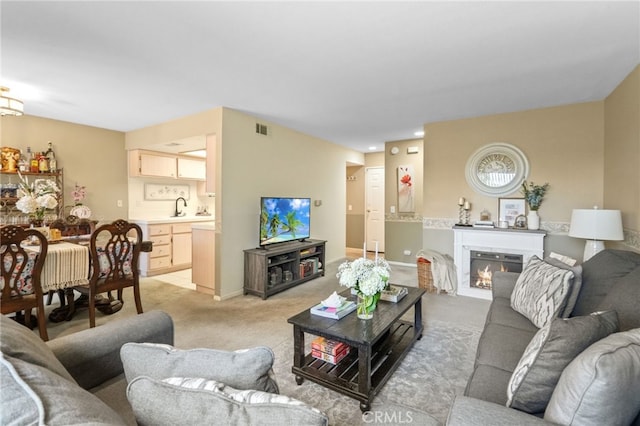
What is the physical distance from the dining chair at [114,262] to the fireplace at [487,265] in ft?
13.5

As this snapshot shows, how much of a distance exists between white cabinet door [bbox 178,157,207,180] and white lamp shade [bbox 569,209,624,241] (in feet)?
19.1

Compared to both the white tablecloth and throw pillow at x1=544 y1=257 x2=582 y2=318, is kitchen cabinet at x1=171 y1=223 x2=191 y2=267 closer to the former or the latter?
Result: the white tablecloth

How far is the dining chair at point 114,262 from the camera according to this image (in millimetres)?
2820

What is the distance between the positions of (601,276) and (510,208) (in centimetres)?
237

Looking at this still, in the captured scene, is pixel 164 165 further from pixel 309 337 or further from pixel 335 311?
Result: pixel 335 311

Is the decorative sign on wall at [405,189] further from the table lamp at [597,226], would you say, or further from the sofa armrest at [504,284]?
the sofa armrest at [504,284]

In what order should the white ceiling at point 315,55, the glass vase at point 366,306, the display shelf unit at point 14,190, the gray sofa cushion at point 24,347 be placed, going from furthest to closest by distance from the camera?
the display shelf unit at point 14,190, the glass vase at point 366,306, the white ceiling at point 315,55, the gray sofa cushion at point 24,347

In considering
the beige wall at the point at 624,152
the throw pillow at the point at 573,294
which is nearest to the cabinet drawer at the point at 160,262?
the throw pillow at the point at 573,294

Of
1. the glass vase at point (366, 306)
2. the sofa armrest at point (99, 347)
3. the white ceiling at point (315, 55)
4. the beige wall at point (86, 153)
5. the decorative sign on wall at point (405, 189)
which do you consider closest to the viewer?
the sofa armrest at point (99, 347)

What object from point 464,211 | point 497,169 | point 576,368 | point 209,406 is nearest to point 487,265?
point 464,211

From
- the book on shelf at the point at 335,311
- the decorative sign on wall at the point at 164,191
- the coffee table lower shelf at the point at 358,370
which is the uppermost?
the decorative sign on wall at the point at 164,191

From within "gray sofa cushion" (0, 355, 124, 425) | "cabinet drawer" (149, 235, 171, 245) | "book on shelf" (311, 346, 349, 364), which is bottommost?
"book on shelf" (311, 346, 349, 364)

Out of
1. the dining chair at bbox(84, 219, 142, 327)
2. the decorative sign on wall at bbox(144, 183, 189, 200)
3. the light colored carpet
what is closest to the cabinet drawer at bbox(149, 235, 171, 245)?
the light colored carpet

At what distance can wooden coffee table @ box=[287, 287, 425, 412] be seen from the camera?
1.85m
